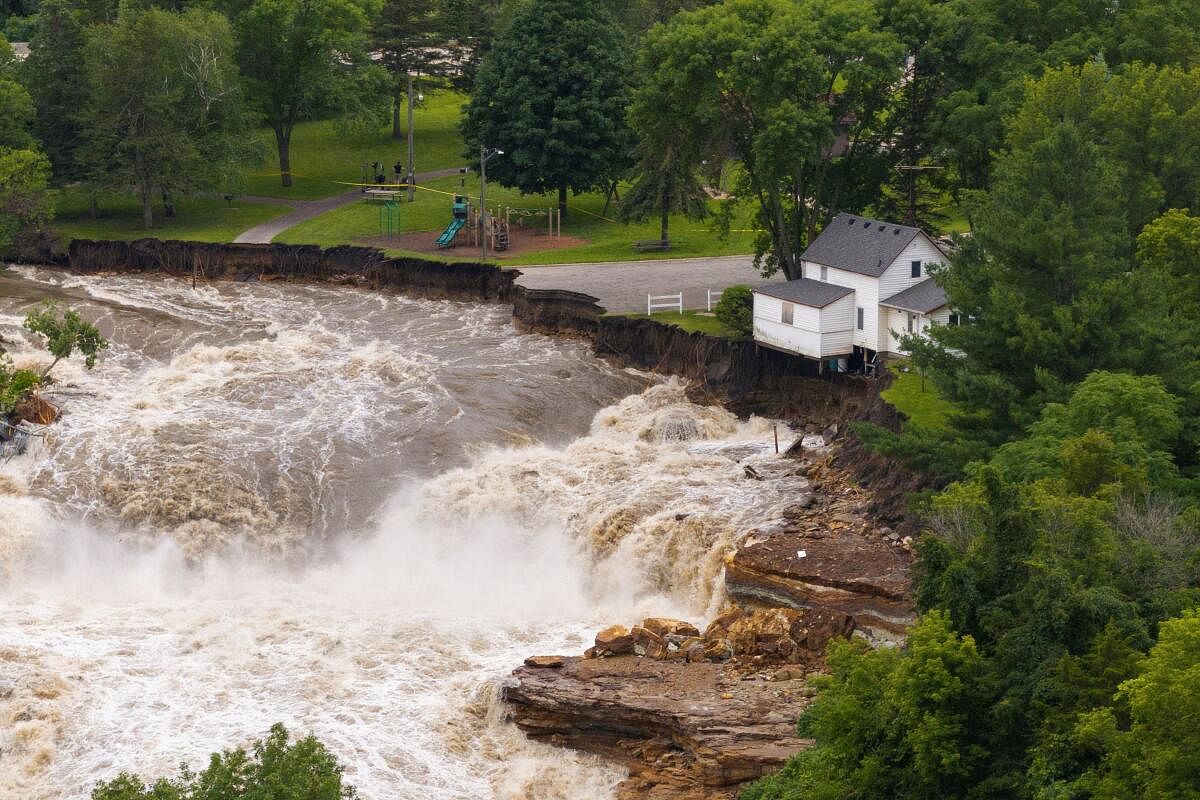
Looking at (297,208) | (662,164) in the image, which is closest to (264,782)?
(662,164)

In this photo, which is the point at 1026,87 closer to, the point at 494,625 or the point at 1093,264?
the point at 1093,264

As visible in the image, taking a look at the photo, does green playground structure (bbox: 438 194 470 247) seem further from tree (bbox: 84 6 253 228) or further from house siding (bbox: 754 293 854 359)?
house siding (bbox: 754 293 854 359)

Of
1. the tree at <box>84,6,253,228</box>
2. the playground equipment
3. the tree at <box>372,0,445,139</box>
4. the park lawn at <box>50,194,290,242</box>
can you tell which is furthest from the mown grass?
the playground equipment

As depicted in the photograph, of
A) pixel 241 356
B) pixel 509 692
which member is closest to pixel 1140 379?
pixel 509 692

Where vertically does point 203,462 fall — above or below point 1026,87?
below

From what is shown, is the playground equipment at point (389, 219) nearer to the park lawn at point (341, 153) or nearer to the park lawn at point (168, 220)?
the park lawn at point (168, 220)

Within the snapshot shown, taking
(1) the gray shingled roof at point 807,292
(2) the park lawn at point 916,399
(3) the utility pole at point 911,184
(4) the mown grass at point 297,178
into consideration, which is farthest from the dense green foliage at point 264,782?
(4) the mown grass at point 297,178
